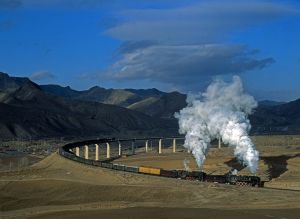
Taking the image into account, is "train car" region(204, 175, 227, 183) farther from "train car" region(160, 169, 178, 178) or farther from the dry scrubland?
"train car" region(160, 169, 178, 178)

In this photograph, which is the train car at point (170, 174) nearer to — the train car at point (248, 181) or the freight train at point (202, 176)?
the freight train at point (202, 176)

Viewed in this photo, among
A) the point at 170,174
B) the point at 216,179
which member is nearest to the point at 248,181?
the point at 216,179

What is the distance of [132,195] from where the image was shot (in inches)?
2825

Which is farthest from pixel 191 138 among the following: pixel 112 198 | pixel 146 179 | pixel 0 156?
pixel 0 156

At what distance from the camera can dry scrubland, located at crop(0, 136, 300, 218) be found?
56.5 meters

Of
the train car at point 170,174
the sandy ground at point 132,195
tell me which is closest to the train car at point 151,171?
the train car at point 170,174

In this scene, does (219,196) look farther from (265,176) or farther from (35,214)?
(265,176)

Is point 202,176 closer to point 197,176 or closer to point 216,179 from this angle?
point 197,176

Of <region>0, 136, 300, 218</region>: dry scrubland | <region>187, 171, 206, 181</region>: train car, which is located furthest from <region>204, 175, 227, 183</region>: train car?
<region>0, 136, 300, 218</region>: dry scrubland

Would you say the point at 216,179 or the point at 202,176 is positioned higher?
the point at 202,176

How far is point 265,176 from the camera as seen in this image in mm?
91688

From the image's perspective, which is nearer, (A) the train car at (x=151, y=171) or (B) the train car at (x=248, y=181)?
(B) the train car at (x=248, y=181)

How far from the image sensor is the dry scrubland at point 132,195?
185 feet

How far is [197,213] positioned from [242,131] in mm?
36949
